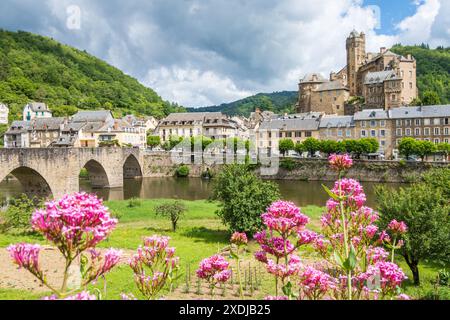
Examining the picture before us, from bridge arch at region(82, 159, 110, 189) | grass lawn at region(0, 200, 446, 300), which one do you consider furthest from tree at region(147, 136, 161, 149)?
grass lawn at region(0, 200, 446, 300)

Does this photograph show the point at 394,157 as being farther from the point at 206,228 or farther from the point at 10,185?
the point at 10,185

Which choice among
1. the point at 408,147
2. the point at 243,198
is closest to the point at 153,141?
the point at 408,147

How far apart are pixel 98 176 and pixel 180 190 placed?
37.7 feet

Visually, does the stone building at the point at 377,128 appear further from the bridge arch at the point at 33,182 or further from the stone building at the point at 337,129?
the bridge arch at the point at 33,182

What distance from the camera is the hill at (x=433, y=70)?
404 feet

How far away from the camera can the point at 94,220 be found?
303 centimetres

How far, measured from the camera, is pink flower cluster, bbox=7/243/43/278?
3.00 m

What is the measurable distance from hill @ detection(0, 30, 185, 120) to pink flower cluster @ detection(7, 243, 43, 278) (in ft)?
379

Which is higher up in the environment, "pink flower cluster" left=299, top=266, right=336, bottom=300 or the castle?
the castle

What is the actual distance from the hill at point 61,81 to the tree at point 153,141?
115 feet

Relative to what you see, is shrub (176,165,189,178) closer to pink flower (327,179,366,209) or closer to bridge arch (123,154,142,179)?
bridge arch (123,154,142,179)

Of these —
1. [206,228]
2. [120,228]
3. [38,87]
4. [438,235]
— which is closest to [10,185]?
[120,228]

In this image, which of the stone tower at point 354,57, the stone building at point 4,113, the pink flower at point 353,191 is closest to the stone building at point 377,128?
the stone tower at point 354,57

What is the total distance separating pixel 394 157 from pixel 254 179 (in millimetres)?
49172
